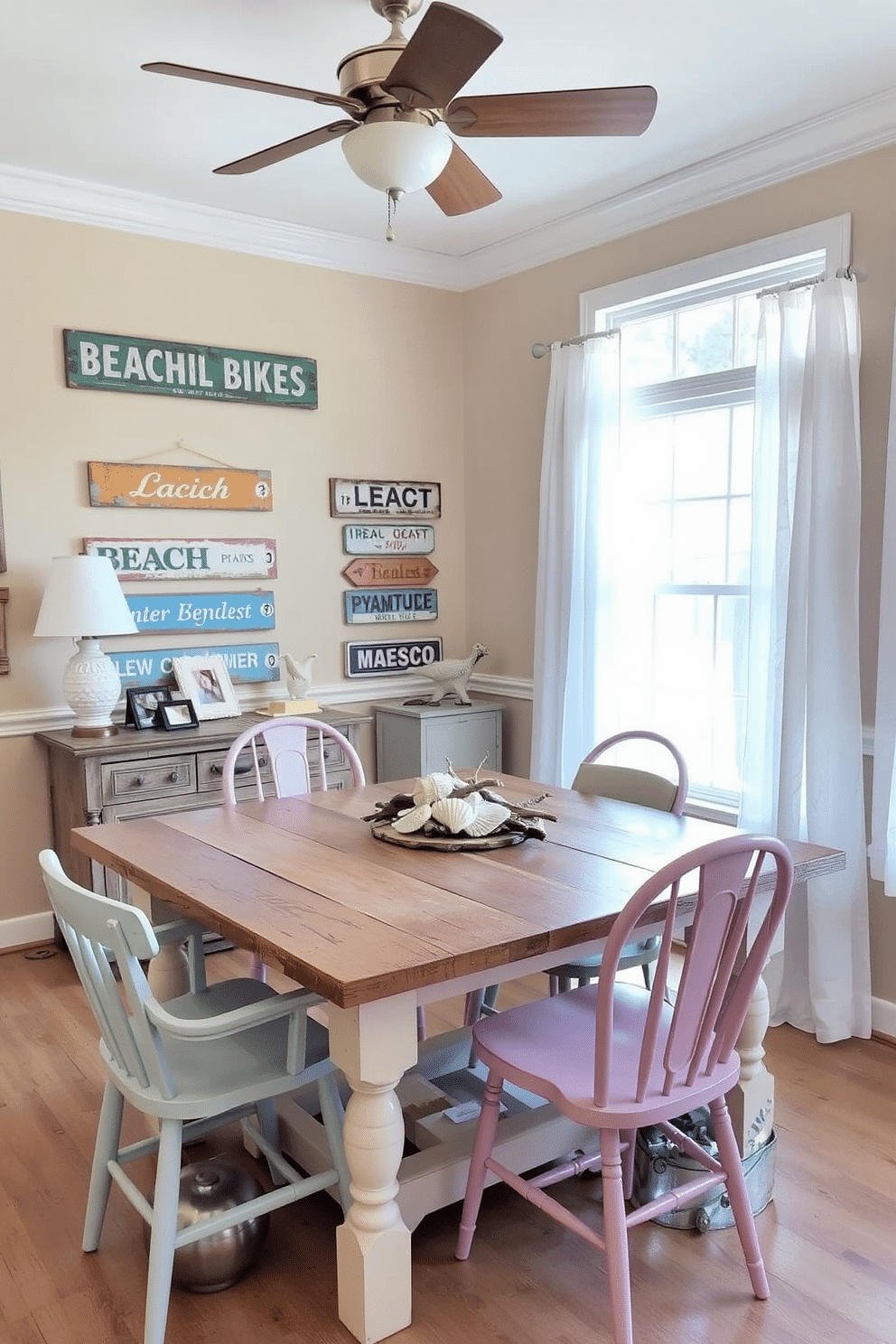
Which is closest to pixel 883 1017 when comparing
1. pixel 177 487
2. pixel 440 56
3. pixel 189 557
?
pixel 440 56

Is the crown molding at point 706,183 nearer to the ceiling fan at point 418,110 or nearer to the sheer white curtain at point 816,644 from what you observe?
the sheer white curtain at point 816,644

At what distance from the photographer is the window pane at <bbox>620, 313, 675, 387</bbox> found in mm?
3832

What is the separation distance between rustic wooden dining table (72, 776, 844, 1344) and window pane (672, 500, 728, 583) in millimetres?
1509

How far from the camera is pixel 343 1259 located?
1844 mm

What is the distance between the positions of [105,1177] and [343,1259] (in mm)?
532

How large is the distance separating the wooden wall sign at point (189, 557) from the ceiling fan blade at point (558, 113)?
2.16 m

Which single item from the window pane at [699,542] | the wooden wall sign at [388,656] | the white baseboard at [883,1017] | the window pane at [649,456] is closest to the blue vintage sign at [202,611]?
the wooden wall sign at [388,656]

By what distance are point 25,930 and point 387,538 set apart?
2.17 meters

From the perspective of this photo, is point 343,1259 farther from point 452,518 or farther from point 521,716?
point 452,518

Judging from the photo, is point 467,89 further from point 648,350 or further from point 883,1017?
point 883,1017

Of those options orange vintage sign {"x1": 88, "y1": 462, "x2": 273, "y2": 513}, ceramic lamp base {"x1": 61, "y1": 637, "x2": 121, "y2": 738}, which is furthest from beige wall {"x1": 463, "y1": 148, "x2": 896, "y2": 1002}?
ceramic lamp base {"x1": 61, "y1": 637, "x2": 121, "y2": 738}

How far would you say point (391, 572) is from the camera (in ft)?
15.3

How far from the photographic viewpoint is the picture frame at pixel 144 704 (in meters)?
3.76

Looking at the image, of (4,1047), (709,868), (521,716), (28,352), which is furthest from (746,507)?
(4,1047)
